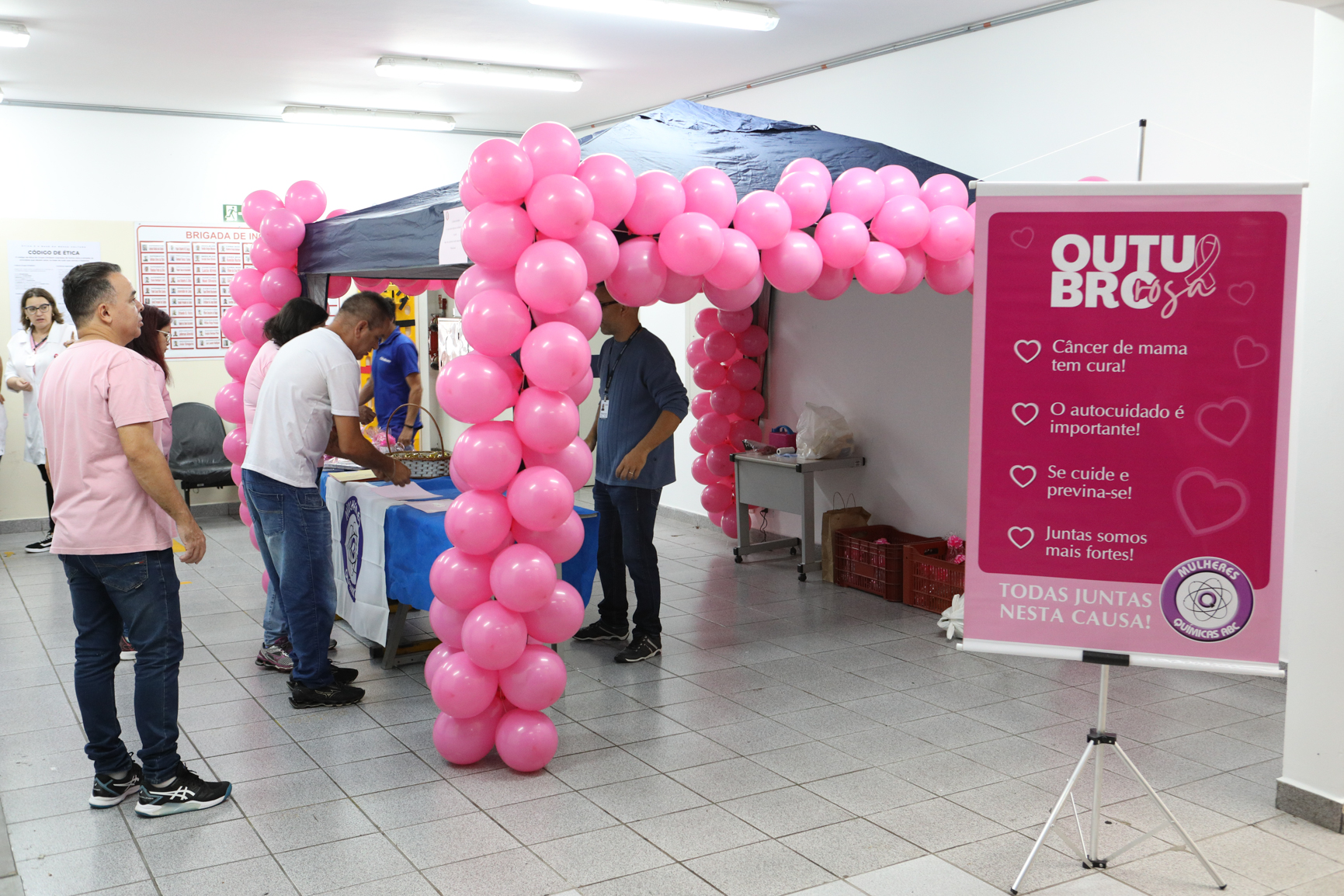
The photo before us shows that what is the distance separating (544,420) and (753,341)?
4.01 meters

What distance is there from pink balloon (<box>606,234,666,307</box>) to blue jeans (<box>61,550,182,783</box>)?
5.64 feet

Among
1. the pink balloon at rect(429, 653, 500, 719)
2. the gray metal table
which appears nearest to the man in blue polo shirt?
the gray metal table

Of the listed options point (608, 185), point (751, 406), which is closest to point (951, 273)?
point (608, 185)

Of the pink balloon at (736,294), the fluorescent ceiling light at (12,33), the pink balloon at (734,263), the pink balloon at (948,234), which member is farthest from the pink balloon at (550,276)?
the fluorescent ceiling light at (12,33)

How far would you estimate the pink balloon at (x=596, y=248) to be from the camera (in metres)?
3.64

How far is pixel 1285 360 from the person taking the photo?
9.16 ft

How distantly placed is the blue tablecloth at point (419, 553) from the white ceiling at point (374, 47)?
279 centimetres

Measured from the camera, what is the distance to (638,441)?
4977 millimetres

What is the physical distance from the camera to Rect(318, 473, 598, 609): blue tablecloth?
442 cm

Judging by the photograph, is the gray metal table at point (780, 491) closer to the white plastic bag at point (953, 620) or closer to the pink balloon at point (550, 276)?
the white plastic bag at point (953, 620)

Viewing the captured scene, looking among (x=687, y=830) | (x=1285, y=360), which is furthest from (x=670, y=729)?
(x=1285, y=360)

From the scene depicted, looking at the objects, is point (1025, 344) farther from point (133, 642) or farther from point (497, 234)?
point (133, 642)

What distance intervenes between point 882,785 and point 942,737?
0.54 m

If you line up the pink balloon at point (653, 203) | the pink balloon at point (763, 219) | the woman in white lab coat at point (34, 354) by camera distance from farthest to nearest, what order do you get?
the woman in white lab coat at point (34, 354)
the pink balloon at point (763, 219)
the pink balloon at point (653, 203)
